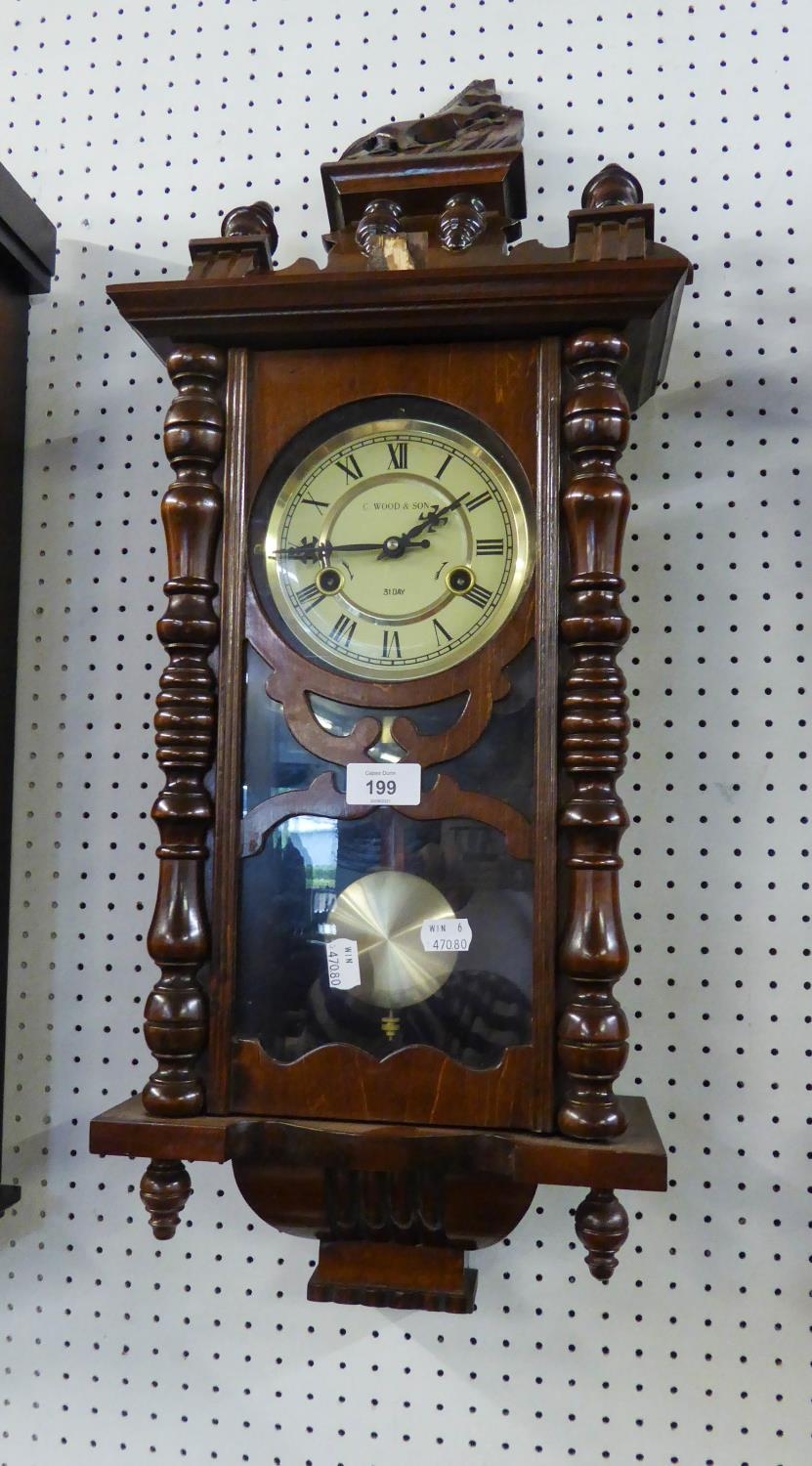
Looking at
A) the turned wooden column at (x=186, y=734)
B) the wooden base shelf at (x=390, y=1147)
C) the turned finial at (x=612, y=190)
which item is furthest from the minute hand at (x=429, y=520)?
the wooden base shelf at (x=390, y=1147)

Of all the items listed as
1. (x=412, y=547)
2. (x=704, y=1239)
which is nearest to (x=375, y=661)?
(x=412, y=547)

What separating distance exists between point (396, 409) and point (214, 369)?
0.51 feet

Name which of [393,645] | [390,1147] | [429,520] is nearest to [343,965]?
[390,1147]

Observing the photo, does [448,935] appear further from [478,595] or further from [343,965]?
[478,595]

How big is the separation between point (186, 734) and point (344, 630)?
0.49ft

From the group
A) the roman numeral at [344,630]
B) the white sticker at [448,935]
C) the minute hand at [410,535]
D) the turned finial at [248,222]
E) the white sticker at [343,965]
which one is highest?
the turned finial at [248,222]

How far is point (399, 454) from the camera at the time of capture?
91 cm

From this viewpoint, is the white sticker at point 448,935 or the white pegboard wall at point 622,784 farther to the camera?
the white pegboard wall at point 622,784

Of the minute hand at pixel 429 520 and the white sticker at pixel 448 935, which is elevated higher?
the minute hand at pixel 429 520

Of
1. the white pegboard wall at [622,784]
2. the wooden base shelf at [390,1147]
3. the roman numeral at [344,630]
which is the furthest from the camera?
the white pegboard wall at [622,784]

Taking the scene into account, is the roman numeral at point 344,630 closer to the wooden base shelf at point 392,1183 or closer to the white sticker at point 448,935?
the white sticker at point 448,935

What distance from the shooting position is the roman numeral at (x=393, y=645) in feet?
2.93

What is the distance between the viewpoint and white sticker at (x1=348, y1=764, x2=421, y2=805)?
87cm

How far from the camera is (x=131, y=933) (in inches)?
44.2
